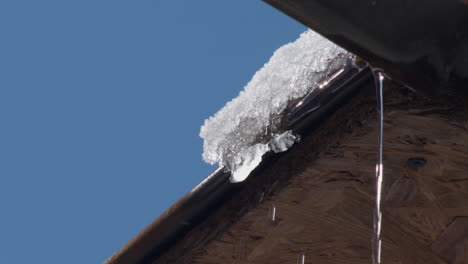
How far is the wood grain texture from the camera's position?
2.52m

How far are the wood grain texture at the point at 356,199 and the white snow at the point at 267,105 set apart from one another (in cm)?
10

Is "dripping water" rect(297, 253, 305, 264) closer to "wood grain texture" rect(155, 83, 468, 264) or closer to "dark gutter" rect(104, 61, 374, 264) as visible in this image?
"wood grain texture" rect(155, 83, 468, 264)

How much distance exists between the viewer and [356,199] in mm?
2803

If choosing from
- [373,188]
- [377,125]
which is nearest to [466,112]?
[377,125]

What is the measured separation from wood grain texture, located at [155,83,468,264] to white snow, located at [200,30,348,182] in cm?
10

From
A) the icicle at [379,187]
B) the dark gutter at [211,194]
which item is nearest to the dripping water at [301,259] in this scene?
the icicle at [379,187]

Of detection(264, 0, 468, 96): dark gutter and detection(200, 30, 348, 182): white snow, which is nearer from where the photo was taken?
detection(264, 0, 468, 96): dark gutter

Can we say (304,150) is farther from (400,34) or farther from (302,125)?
(400,34)

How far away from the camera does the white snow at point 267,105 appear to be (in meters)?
2.51

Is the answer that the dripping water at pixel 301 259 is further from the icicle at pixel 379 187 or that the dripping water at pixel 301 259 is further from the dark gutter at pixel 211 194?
the dark gutter at pixel 211 194

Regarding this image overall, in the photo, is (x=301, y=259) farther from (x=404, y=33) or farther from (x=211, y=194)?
(x=404, y=33)

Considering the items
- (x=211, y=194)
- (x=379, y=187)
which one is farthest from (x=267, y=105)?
(x=379, y=187)

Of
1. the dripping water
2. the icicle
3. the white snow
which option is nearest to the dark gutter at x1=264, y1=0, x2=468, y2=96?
the icicle

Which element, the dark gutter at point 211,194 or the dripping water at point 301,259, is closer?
the dark gutter at point 211,194
